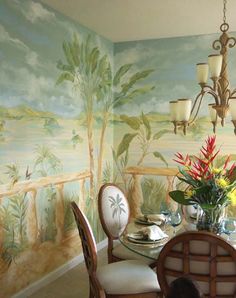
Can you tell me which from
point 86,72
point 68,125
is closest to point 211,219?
point 68,125

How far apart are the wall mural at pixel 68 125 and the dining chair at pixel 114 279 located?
79cm

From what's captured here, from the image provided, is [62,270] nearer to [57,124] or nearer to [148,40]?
[57,124]

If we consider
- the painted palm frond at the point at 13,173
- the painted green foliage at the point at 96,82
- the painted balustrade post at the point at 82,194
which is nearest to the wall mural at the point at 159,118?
the painted green foliage at the point at 96,82

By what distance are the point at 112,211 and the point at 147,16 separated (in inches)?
75.1

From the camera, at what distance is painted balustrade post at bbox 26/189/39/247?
302 centimetres

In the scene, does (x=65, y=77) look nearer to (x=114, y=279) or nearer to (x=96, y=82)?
(x=96, y=82)

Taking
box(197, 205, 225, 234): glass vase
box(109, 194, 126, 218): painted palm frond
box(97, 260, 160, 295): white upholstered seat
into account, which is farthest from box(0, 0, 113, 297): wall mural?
box(197, 205, 225, 234): glass vase

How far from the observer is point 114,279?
235cm

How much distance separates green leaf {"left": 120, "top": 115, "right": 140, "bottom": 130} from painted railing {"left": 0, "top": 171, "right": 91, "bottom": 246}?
0.95 m

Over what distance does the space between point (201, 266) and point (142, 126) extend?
2754mm

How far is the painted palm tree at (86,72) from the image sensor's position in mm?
3494

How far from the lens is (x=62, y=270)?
3512 mm

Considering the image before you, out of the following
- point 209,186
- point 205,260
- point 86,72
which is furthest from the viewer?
point 86,72

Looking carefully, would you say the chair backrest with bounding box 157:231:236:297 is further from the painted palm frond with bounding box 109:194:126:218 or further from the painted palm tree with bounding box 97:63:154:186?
the painted palm tree with bounding box 97:63:154:186
